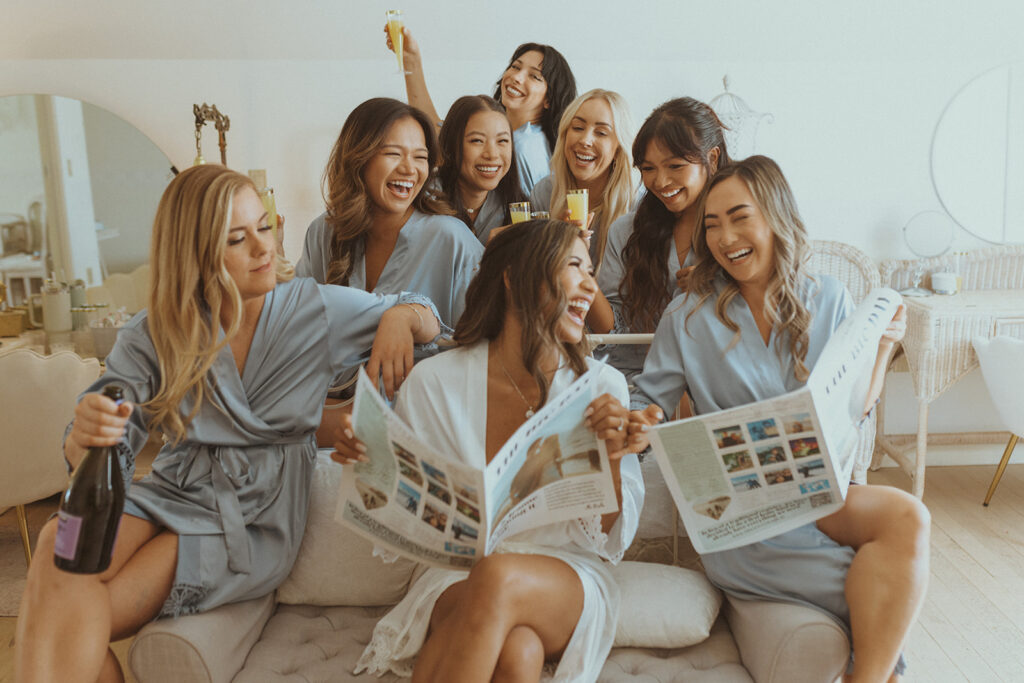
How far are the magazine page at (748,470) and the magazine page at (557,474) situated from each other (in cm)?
12

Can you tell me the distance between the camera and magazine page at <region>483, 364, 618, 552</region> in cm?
137

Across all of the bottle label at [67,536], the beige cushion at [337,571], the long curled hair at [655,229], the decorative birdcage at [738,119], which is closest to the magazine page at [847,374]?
the long curled hair at [655,229]

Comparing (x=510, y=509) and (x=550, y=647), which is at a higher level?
(x=510, y=509)

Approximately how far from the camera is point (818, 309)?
175 centimetres

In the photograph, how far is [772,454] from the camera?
138 cm

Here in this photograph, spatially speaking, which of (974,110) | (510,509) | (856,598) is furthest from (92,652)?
(974,110)

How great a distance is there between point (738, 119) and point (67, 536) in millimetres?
3050

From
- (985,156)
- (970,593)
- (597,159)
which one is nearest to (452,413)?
(597,159)

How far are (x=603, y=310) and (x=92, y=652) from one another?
134 cm

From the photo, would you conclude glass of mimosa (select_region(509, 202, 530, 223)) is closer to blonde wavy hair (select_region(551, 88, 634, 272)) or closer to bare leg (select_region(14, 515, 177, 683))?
blonde wavy hair (select_region(551, 88, 634, 272))

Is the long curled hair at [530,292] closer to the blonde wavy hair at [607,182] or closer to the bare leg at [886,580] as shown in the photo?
the bare leg at [886,580]

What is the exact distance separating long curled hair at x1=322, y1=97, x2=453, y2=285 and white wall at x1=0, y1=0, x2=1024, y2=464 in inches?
53.5

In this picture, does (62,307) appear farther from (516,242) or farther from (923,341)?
(923,341)

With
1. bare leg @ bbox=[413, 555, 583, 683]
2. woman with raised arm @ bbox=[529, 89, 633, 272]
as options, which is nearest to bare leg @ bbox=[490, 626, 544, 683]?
bare leg @ bbox=[413, 555, 583, 683]
